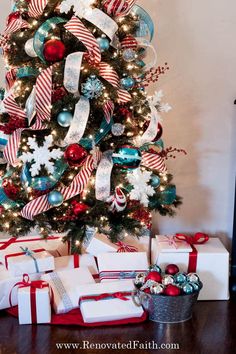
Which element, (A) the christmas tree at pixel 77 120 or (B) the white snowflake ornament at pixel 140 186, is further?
(B) the white snowflake ornament at pixel 140 186

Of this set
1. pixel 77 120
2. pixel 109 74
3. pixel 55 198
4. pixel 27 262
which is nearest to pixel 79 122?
pixel 77 120

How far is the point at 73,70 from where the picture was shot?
170 centimetres

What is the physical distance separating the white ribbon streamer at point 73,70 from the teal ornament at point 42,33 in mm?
131

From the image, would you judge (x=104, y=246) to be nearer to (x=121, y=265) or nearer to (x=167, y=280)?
(x=121, y=265)

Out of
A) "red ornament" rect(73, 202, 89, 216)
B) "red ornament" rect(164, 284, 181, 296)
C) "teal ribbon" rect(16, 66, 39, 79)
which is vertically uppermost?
"teal ribbon" rect(16, 66, 39, 79)

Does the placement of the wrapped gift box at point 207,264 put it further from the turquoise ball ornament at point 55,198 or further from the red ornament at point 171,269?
the turquoise ball ornament at point 55,198

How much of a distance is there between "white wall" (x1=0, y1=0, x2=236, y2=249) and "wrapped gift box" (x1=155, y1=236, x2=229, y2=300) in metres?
0.44

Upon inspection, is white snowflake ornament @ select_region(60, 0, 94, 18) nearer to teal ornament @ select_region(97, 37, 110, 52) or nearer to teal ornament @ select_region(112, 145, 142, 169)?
teal ornament @ select_region(97, 37, 110, 52)

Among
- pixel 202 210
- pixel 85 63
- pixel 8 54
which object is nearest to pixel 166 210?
pixel 202 210

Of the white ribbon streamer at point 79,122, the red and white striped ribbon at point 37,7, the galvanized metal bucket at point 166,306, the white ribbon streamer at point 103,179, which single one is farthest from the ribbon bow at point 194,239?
the red and white striped ribbon at point 37,7

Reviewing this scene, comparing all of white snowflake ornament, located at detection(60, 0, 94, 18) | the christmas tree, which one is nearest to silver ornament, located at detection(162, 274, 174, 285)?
the christmas tree

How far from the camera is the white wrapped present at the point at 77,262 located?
201 cm

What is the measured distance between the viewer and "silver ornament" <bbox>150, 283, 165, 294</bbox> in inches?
67.9

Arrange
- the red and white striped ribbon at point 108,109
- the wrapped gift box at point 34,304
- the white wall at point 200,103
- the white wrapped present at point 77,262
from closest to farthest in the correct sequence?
1. the wrapped gift box at point 34,304
2. the red and white striped ribbon at point 108,109
3. the white wrapped present at point 77,262
4. the white wall at point 200,103
